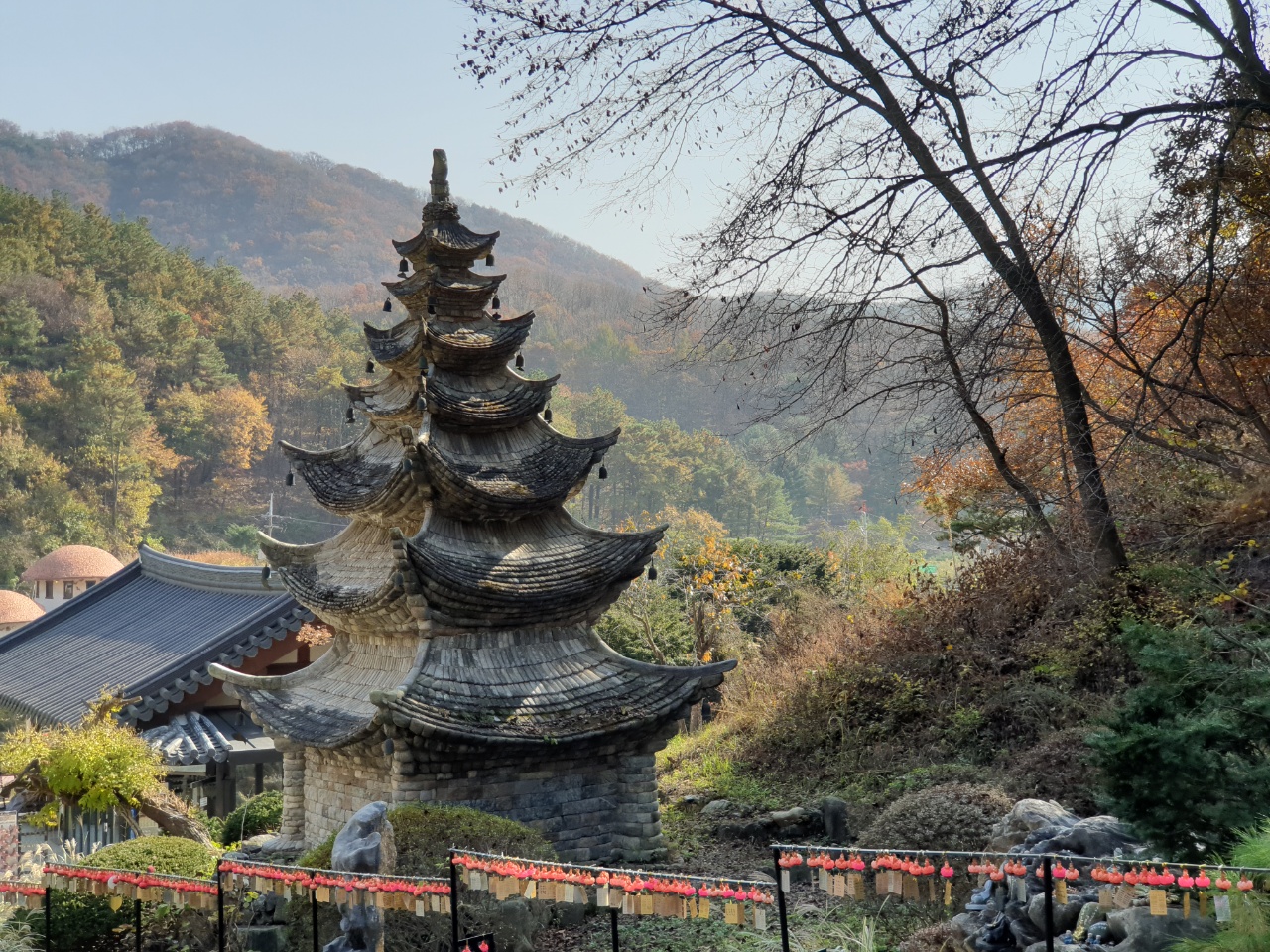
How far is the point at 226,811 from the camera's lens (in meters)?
17.1

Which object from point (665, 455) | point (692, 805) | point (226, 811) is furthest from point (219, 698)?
point (665, 455)

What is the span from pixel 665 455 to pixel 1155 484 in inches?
1877

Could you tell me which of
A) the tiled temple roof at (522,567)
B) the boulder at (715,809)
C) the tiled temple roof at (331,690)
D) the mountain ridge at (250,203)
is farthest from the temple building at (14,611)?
the mountain ridge at (250,203)

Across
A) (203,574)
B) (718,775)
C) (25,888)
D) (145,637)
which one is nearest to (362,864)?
(25,888)

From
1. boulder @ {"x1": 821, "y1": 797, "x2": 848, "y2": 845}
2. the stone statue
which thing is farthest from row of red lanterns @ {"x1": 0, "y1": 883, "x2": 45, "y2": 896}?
boulder @ {"x1": 821, "y1": 797, "x2": 848, "y2": 845}

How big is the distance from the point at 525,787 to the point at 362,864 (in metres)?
4.65

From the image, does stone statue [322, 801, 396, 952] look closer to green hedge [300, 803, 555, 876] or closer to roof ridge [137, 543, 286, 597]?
green hedge [300, 803, 555, 876]

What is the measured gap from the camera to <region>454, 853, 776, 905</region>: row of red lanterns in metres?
5.66

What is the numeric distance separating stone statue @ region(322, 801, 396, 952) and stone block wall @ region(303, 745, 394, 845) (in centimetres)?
394

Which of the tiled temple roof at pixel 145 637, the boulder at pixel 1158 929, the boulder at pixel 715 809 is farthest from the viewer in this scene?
the tiled temple roof at pixel 145 637

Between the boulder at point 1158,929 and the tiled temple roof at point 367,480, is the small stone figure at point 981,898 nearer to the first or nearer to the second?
the boulder at point 1158,929

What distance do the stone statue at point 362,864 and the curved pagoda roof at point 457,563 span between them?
10.5 ft

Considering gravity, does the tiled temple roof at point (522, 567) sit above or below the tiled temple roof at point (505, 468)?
below

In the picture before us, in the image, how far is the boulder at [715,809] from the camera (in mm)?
15312
